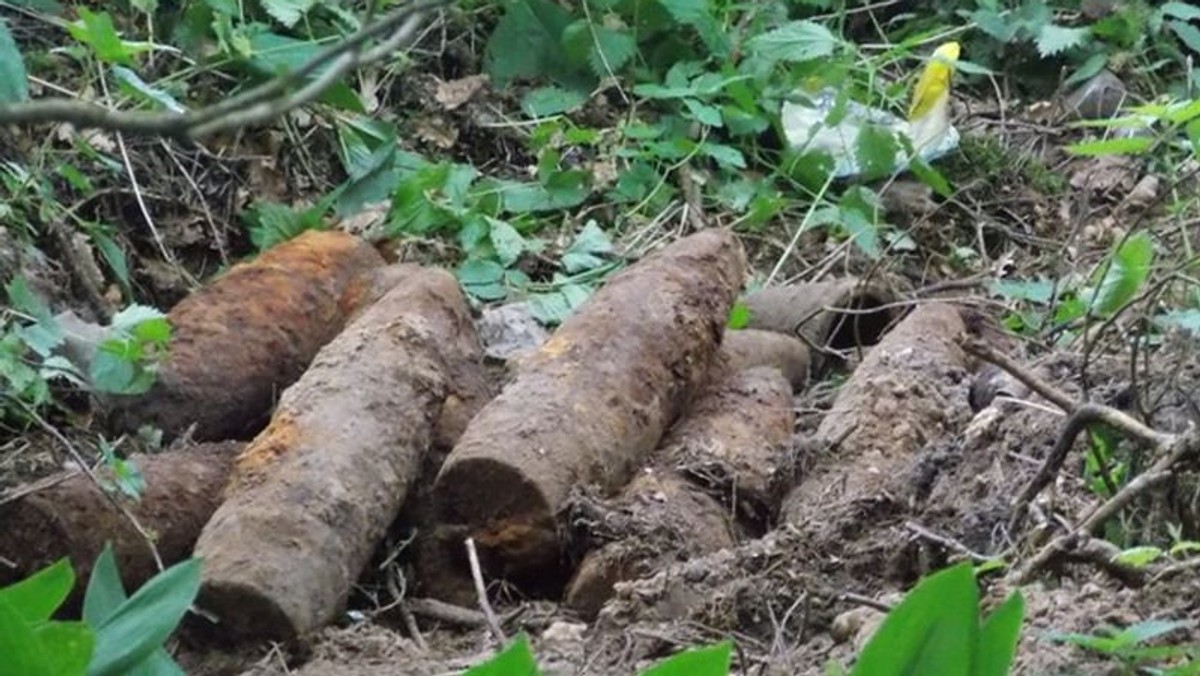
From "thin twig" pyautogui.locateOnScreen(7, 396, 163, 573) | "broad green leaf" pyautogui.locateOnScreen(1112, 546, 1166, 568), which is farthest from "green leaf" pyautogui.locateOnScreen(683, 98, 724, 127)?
"broad green leaf" pyautogui.locateOnScreen(1112, 546, 1166, 568)

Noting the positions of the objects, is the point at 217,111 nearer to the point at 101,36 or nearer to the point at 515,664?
the point at 515,664

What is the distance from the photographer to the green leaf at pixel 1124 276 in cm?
235

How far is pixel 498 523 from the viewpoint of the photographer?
8.29 ft

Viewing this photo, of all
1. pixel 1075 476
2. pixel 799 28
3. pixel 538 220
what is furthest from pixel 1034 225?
pixel 1075 476

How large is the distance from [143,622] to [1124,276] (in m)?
1.43

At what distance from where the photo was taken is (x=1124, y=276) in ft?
7.77

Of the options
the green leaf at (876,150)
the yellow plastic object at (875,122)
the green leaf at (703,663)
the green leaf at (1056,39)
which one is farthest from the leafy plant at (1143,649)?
the green leaf at (1056,39)

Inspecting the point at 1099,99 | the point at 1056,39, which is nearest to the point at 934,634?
the point at 1099,99

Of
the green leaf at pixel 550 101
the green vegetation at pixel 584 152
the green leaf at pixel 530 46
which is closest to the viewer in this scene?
the green vegetation at pixel 584 152

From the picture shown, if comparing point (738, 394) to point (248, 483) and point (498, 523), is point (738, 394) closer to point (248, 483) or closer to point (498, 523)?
point (498, 523)

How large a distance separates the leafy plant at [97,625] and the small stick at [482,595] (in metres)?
0.59

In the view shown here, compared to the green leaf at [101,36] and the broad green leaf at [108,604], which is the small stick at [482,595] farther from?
the green leaf at [101,36]

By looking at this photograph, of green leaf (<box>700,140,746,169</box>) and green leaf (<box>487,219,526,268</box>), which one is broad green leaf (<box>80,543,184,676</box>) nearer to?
green leaf (<box>487,219,526,268</box>)

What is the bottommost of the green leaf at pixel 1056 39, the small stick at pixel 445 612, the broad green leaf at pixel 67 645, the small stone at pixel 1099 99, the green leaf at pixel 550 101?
the small stone at pixel 1099 99
